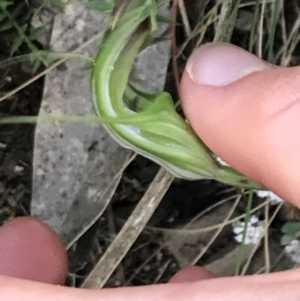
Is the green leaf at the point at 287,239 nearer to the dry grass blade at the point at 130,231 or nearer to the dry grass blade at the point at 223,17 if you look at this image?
the dry grass blade at the point at 130,231

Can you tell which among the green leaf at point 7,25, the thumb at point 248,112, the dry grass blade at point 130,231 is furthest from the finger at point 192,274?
the green leaf at point 7,25

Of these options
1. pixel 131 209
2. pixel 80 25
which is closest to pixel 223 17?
pixel 80 25

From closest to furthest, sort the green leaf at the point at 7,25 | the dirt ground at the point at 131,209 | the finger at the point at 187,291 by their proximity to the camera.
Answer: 1. the finger at the point at 187,291
2. the green leaf at the point at 7,25
3. the dirt ground at the point at 131,209

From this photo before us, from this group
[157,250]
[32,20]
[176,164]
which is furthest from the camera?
[157,250]

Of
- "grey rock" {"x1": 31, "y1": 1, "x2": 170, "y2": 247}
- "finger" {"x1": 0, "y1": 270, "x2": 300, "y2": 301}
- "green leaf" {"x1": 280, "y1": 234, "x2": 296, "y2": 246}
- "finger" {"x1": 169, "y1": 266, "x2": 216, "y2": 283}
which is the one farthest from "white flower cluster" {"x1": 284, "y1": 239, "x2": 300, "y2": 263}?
"finger" {"x1": 0, "y1": 270, "x2": 300, "y2": 301}

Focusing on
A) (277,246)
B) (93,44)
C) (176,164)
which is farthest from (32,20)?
(277,246)

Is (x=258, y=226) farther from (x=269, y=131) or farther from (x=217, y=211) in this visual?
(x=269, y=131)

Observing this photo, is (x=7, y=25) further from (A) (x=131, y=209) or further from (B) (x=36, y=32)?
(A) (x=131, y=209)
